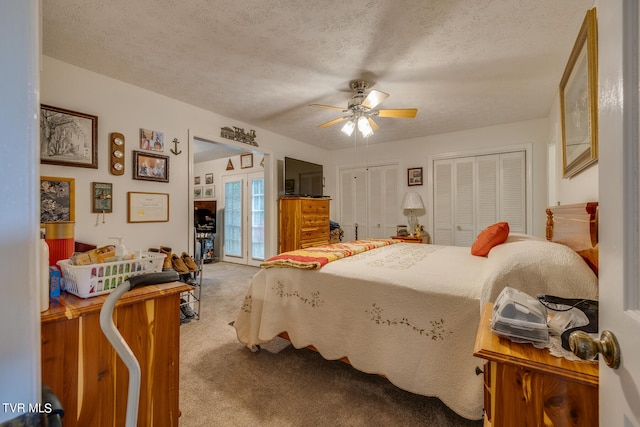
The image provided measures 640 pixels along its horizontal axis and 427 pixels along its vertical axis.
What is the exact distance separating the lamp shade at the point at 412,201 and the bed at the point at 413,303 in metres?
2.27

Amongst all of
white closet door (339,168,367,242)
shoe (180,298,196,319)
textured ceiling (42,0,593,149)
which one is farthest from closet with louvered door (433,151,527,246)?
shoe (180,298,196,319)

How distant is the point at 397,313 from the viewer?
166 cm

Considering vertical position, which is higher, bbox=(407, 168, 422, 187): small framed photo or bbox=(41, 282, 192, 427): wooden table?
bbox=(407, 168, 422, 187): small framed photo

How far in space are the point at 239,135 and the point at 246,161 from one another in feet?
6.88

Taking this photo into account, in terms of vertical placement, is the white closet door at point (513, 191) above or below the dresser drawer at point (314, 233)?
above

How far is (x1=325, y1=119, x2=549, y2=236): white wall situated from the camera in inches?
151

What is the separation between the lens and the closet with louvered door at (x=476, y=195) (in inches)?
159

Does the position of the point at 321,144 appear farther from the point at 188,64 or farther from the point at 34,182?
the point at 34,182

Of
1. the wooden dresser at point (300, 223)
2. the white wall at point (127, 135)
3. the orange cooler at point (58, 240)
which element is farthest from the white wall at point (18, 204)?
the wooden dresser at point (300, 223)

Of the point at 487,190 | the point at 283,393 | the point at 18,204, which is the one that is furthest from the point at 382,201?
the point at 18,204

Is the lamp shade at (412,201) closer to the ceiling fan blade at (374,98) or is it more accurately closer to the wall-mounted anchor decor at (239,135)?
the ceiling fan blade at (374,98)

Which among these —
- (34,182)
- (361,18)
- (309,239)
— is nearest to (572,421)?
(34,182)

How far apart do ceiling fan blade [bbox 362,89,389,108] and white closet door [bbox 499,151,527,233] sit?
2750mm

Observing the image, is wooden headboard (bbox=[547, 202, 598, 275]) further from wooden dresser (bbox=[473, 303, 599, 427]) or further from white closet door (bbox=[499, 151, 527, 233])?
white closet door (bbox=[499, 151, 527, 233])
